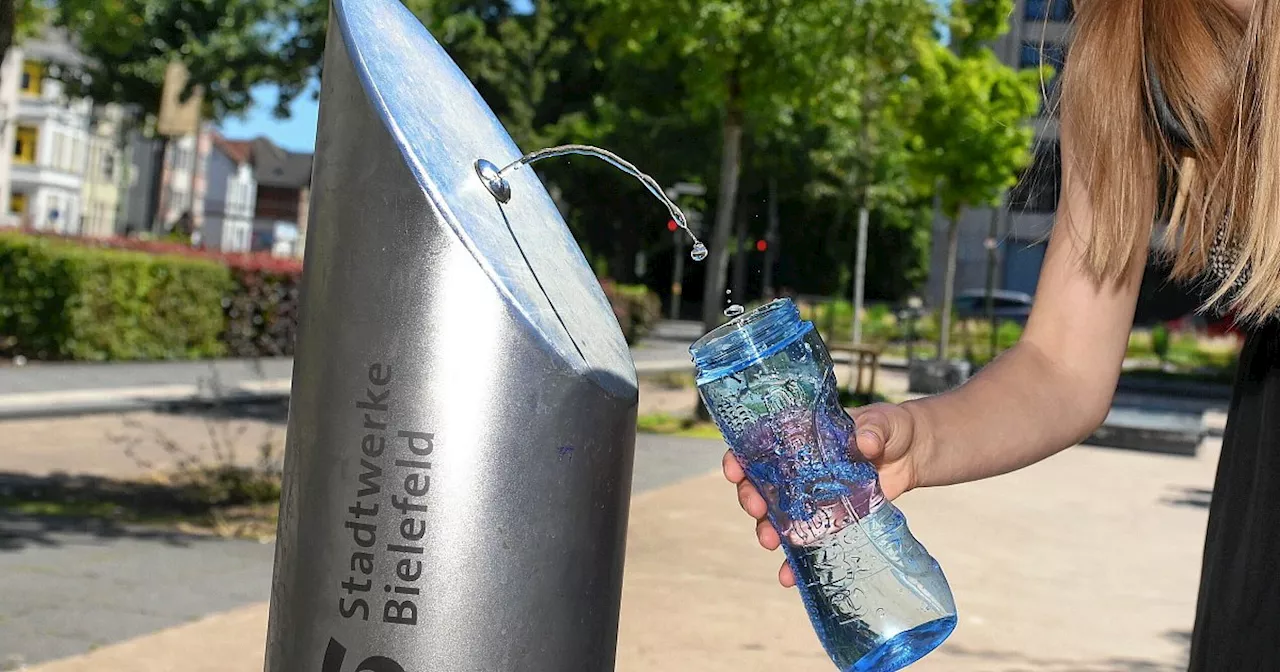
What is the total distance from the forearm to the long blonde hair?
0.15m

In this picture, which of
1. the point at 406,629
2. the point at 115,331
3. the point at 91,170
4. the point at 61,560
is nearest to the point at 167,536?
the point at 61,560

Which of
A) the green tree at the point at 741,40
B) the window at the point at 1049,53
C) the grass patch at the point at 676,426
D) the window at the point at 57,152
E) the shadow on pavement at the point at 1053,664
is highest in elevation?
the window at the point at 57,152

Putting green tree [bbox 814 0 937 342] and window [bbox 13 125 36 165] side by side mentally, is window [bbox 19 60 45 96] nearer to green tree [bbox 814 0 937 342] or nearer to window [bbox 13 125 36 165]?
window [bbox 13 125 36 165]

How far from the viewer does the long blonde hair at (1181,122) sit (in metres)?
1.79

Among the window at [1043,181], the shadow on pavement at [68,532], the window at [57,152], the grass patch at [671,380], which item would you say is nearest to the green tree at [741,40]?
the grass patch at [671,380]

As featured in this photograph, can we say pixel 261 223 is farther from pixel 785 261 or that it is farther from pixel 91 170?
pixel 785 261

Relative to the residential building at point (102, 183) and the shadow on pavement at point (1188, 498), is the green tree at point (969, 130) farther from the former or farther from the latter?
the residential building at point (102, 183)

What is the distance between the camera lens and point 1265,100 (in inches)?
68.2

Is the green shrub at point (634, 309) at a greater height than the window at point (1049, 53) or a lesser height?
lesser

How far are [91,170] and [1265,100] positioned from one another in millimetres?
92760

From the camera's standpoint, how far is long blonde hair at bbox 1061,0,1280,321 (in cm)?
179

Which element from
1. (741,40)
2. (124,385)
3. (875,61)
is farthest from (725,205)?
(124,385)

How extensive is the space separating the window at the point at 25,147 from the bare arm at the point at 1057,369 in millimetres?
83040

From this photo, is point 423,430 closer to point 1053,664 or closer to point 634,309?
point 1053,664
